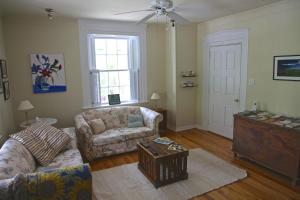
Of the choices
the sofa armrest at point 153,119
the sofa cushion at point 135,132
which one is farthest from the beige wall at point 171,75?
the sofa cushion at point 135,132

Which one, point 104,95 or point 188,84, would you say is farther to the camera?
point 188,84

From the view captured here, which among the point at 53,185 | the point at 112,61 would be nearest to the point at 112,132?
the point at 112,61

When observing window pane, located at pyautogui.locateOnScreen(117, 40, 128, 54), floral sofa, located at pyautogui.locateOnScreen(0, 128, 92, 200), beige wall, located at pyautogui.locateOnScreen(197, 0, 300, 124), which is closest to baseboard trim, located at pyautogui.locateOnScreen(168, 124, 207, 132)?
beige wall, located at pyautogui.locateOnScreen(197, 0, 300, 124)

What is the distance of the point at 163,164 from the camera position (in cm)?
275

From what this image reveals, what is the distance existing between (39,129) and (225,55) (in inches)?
145

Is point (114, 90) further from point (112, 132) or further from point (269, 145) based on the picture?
point (269, 145)

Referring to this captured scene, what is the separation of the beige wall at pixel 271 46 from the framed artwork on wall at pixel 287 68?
0.06m

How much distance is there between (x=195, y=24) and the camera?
16.2 ft

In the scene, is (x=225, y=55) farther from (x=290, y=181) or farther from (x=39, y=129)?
(x=39, y=129)

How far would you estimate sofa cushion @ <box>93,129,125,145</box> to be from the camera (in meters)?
3.60

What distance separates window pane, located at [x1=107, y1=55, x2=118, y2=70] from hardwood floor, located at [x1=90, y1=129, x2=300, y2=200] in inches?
78.9

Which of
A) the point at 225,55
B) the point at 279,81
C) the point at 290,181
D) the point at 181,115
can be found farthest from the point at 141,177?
the point at 225,55

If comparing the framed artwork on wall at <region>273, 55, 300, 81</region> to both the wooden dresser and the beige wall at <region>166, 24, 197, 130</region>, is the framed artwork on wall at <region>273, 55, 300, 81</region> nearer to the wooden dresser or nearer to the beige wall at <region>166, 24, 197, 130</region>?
the wooden dresser

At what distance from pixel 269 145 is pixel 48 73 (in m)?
4.03
